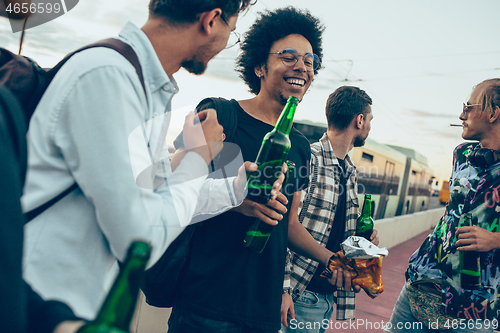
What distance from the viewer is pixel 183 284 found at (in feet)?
5.35

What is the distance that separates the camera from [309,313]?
2.44 m

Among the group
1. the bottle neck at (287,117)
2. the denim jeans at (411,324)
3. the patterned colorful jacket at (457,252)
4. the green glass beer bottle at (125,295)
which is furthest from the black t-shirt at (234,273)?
the denim jeans at (411,324)

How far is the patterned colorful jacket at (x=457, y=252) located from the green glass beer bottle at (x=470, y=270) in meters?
0.03

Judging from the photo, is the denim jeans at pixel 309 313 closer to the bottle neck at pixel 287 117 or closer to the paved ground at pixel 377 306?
the bottle neck at pixel 287 117

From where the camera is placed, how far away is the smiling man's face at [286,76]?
2074mm

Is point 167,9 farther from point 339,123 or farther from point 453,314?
point 453,314

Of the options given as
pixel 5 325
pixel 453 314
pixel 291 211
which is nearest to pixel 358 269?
pixel 291 211

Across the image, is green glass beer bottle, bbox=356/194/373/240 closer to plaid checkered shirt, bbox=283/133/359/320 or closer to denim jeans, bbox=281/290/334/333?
plaid checkered shirt, bbox=283/133/359/320

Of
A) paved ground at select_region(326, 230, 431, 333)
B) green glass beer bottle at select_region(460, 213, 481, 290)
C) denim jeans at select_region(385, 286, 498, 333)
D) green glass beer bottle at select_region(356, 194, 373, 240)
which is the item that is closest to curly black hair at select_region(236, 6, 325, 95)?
green glass beer bottle at select_region(356, 194, 373, 240)

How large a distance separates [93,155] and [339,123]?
253cm

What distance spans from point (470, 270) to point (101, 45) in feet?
8.13

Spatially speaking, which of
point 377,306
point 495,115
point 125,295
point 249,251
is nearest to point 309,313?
point 249,251

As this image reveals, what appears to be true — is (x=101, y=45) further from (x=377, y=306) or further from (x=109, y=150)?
(x=377, y=306)

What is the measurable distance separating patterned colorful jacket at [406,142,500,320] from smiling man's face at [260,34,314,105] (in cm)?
136
